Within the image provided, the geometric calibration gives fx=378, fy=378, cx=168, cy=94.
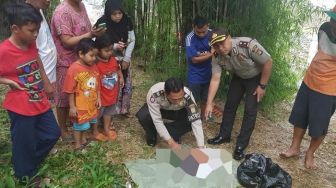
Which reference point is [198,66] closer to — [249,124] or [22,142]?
[249,124]

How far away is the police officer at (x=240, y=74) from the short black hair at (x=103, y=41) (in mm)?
954

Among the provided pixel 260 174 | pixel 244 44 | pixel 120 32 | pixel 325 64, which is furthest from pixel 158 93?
pixel 325 64

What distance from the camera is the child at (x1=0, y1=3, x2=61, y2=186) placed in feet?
8.98

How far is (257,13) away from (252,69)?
1.02 m

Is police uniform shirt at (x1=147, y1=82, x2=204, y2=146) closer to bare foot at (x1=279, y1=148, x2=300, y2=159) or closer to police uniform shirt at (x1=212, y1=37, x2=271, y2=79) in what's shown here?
police uniform shirt at (x1=212, y1=37, x2=271, y2=79)

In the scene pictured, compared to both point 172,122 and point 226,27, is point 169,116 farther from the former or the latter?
point 226,27

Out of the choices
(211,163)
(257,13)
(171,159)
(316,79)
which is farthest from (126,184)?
(257,13)

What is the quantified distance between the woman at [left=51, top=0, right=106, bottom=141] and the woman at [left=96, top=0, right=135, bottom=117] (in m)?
0.22

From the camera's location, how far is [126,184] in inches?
134

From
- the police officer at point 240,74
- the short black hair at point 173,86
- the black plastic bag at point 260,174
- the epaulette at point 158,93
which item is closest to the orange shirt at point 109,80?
the epaulette at point 158,93

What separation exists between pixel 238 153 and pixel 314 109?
0.88 m

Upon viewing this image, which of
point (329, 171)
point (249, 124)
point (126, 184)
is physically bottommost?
point (329, 171)

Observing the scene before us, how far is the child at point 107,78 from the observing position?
11.7ft

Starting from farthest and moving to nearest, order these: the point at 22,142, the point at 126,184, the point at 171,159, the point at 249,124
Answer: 1. the point at 249,124
2. the point at 171,159
3. the point at 126,184
4. the point at 22,142
